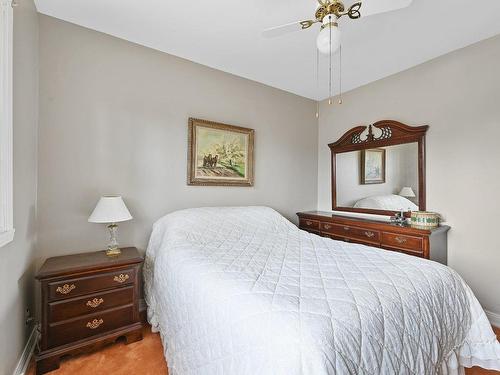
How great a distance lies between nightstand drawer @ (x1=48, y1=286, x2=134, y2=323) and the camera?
1.63 meters

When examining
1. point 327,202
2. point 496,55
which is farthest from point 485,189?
point 327,202

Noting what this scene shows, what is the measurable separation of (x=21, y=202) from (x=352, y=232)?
3.03 meters

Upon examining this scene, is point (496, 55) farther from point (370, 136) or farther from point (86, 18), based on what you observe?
point (86, 18)

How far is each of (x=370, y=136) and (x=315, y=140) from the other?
86 centimetres

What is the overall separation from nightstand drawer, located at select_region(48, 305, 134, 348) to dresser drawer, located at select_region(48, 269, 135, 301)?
0.61ft

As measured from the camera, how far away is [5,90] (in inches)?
49.1

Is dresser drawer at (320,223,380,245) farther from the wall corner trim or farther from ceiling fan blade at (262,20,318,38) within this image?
ceiling fan blade at (262,20,318,38)

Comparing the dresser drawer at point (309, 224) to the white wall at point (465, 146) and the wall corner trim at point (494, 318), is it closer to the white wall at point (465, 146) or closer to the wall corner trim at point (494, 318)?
the white wall at point (465, 146)

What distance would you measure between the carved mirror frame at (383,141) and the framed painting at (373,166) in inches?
3.1

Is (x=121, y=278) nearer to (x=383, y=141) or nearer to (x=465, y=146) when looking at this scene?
(x=383, y=141)

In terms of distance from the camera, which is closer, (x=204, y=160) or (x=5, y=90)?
(x=5, y=90)

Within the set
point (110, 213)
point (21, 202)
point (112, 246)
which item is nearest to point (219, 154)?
point (110, 213)

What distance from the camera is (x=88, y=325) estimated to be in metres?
1.73

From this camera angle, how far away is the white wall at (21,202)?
1.35 meters
